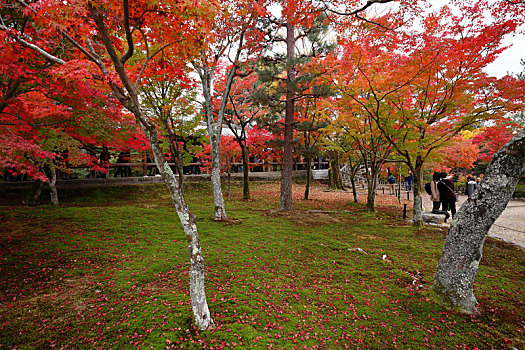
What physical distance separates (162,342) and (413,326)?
2968 mm

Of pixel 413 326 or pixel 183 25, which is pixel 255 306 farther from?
pixel 183 25

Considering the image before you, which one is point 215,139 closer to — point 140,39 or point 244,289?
point 140,39

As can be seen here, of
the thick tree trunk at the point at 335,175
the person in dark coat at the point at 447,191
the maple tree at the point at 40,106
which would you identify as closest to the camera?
the maple tree at the point at 40,106

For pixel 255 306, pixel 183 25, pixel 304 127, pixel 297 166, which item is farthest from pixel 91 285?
pixel 297 166

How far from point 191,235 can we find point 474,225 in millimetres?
3562

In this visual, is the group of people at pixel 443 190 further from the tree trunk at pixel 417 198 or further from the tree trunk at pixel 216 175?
the tree trunk at pixel 216 175

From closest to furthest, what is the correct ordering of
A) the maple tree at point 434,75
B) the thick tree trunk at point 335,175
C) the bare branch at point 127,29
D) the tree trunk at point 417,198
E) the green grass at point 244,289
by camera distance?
the bare branch at point 127,29 → the green grass at point 244,289 → the maple tree at point 434,75 → the tree trunk at point 417,198 → the thick tree trunk at point 335,175

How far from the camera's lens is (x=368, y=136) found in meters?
10.1

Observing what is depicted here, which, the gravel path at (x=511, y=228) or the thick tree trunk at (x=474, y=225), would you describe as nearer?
the thick tree trunk at (x=474, y=225)

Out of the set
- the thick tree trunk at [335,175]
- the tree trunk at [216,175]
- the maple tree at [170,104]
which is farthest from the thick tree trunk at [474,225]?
the thick tree trunk at [335,175]

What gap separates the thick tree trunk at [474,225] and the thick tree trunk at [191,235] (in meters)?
3.22

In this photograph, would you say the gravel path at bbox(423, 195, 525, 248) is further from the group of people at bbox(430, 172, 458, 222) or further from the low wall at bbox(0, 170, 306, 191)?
the low wall at bbox(0, 170, 306, 191)

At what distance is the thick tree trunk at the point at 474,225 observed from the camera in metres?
2.92

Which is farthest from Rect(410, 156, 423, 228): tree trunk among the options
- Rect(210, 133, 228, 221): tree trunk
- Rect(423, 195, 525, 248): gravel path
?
Rect(210, 133, 228, 221): tree trunk
